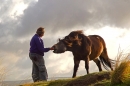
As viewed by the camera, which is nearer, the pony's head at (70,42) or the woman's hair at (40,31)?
the woman's hair at (40,31)

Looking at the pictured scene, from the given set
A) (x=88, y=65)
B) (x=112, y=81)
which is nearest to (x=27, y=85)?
(x=112, y=81)

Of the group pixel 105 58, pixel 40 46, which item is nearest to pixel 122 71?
pixel 40 46

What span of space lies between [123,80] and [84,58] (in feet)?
19.0

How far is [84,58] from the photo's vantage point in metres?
12.4

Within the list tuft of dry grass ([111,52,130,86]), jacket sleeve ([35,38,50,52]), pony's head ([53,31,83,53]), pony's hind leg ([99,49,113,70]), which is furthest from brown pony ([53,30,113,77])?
tuft of dry grass ([111,52,130,86])

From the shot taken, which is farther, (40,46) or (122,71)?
(40,46)

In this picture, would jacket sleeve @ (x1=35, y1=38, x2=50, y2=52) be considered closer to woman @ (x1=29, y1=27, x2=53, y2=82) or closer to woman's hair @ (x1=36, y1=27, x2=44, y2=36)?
woman @ (x1=29, y1=27, x2=53, y2=82)

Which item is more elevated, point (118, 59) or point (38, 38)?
point (38, 38)

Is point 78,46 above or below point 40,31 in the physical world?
below

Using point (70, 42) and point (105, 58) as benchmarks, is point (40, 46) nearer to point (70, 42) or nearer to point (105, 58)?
point (70, 42)

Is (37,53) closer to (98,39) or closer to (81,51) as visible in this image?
(81,51)

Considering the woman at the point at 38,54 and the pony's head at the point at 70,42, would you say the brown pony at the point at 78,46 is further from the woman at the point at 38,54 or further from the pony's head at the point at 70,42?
the woman at the point at 38,54

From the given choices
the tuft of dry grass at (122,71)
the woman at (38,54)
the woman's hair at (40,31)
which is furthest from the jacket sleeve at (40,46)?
the tuft of dry grass at (122,71)

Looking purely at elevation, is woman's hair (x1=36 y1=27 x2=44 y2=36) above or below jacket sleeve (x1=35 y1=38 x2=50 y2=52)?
above
